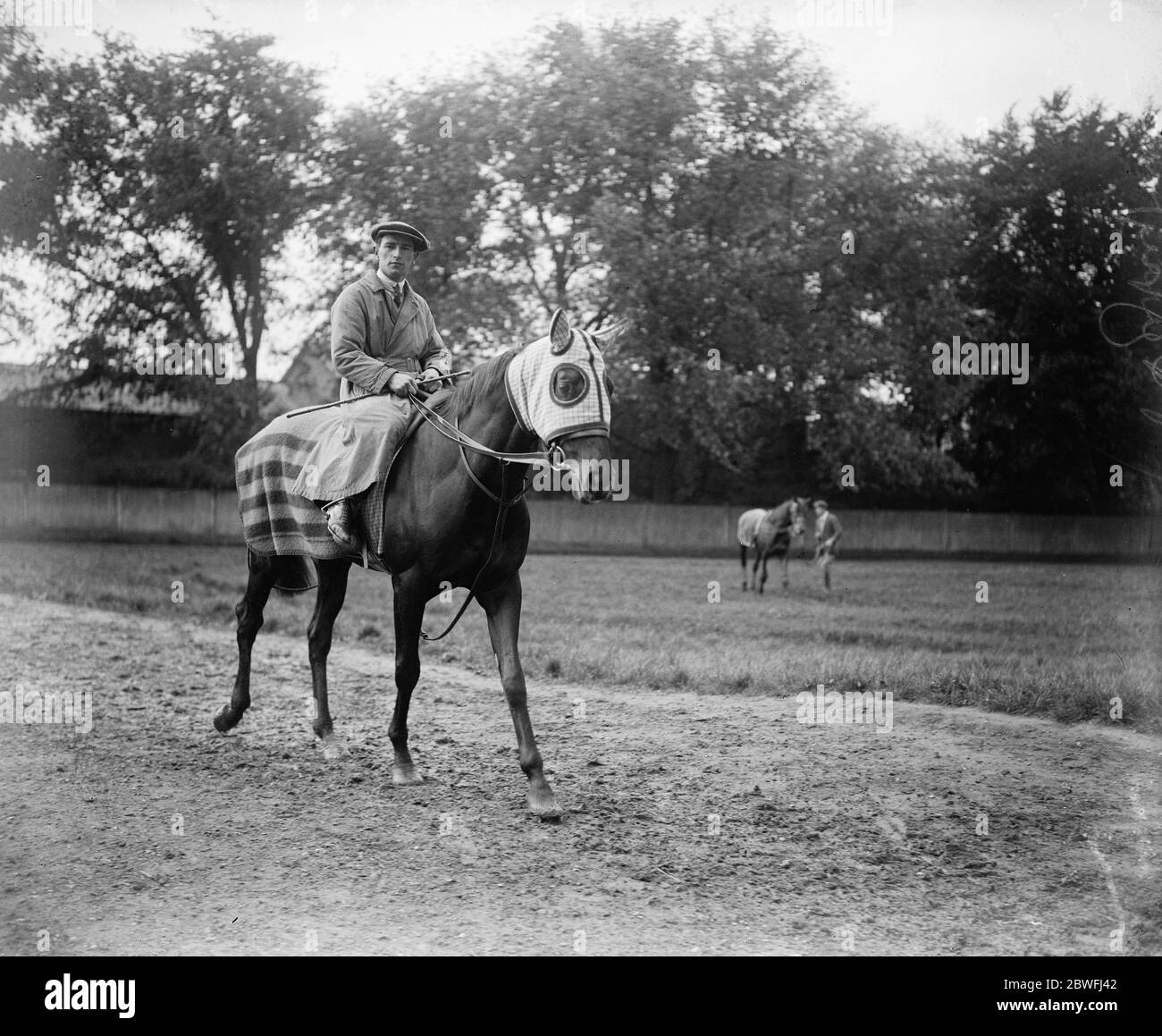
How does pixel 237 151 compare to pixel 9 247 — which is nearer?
pixel 9 247

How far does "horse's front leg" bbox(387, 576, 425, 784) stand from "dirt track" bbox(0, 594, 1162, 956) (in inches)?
7.3

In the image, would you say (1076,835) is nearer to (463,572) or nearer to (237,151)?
(463,572)

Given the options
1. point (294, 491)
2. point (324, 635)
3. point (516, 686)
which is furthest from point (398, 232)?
point (516, 686)

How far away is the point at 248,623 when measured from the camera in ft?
25.8

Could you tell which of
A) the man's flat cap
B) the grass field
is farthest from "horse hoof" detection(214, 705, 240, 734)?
the man's flat cap

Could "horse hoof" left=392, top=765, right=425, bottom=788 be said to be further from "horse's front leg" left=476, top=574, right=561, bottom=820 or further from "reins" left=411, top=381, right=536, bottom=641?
"reins" left=411, top=381, right=536, bottom=641

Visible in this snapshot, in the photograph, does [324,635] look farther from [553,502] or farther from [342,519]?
[553,502]

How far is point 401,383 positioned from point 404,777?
233 centimetres

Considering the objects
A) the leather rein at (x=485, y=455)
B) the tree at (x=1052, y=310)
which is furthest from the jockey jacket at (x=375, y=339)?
the tree at (x=1052, y=310)

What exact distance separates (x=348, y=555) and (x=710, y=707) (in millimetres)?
3432

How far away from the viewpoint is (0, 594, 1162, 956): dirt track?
446cm

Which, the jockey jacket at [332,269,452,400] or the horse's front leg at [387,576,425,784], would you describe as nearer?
the horse's front leg at [387,576,425,784]

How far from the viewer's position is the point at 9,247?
783 centimetres
